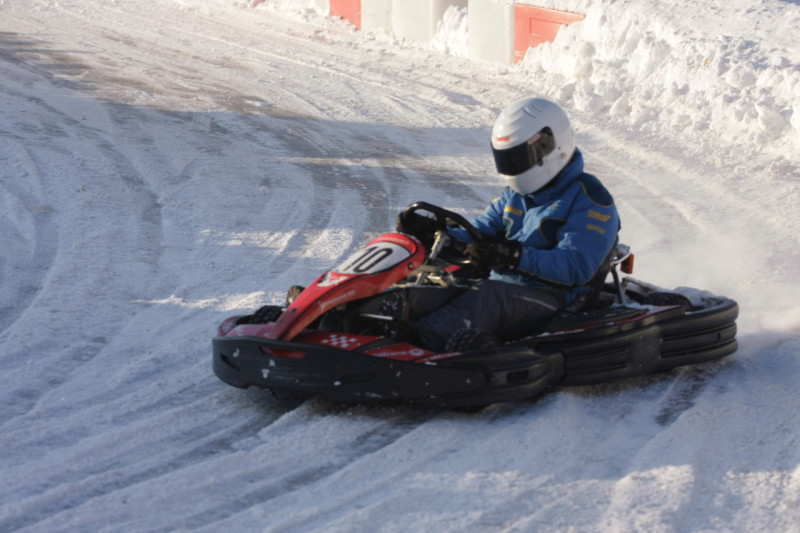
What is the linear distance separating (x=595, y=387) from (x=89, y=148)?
20.3 ft

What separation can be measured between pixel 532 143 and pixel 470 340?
1070mm

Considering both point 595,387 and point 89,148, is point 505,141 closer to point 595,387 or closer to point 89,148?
point 595,387

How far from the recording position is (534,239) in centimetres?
472

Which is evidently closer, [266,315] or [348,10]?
[266,315]

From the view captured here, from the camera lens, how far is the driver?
4.36m

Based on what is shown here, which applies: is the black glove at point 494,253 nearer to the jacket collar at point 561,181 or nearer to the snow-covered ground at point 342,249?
the jacket collar at point 561,181

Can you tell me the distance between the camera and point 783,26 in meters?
11.0

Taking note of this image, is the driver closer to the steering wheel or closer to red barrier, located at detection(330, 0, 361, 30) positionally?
the steering wheel

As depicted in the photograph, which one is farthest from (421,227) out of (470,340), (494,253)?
(470,340)

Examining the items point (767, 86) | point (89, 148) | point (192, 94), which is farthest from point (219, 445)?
point (192, 94)

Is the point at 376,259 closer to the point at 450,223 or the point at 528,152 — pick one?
the point at 450,223

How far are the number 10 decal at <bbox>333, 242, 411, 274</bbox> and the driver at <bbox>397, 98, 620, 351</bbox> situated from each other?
0.29 m

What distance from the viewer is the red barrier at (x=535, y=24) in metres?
12.8

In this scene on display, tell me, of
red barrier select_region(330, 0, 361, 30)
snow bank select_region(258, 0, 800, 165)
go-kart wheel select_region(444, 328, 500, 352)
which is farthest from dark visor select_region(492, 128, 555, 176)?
red barrier select_region(330, 0, 361, 30)
